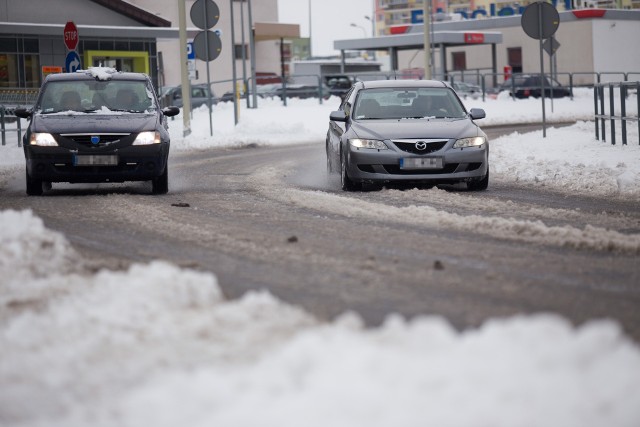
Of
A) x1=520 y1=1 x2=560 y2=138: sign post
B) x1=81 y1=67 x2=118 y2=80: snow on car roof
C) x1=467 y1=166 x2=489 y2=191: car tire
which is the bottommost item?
x1=467 y1=166 x2=489 y2=191: car tire

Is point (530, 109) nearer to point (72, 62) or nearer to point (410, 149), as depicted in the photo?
point (72, 62)

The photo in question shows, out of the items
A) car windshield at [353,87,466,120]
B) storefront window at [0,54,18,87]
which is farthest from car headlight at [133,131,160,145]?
storefront window at [0,54,18,87]

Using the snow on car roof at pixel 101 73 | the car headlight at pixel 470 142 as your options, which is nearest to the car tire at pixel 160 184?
the snow on car roof at pixel 101 73

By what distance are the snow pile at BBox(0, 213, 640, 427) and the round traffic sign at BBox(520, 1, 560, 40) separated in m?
15.8

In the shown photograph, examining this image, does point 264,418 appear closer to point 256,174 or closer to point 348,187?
point 348,187

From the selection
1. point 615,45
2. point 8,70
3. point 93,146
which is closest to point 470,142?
point 93,146

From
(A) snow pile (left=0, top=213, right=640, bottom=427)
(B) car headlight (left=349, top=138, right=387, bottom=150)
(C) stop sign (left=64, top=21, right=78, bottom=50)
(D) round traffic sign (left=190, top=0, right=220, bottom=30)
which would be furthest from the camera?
(D) round traffic sign (left=190, top=0, right=220, bottom=30)

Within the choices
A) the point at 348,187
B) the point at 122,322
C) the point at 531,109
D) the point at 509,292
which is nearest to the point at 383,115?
the point at 348,187

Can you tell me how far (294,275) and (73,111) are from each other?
833 cm

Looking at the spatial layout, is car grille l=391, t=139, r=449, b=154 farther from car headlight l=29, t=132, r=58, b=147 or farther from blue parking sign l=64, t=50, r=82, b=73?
blue parking sign l=64, t=50, r=82, b=73

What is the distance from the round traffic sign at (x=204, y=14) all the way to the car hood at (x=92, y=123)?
12.0m

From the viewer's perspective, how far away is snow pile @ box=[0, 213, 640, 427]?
4297mm

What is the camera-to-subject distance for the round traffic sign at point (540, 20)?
20.9 metres

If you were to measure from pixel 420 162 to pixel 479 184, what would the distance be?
2.86 feet
